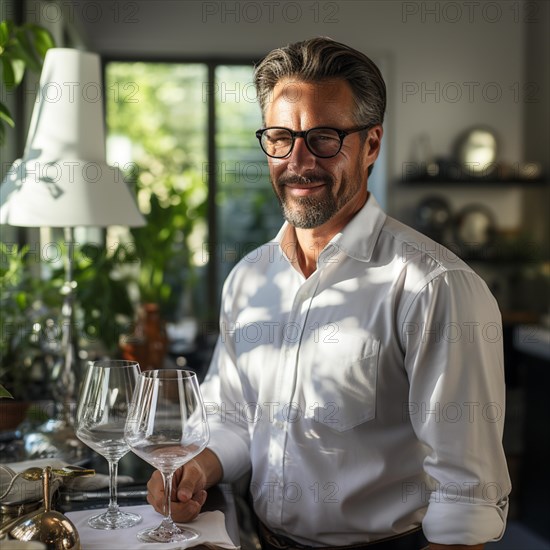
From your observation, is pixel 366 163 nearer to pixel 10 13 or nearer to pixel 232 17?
pixel 10 13

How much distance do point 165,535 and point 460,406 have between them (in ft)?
1.73

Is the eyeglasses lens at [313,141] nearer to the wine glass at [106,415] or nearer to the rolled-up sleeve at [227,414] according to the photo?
the rolled-up sleeve at [227,414]

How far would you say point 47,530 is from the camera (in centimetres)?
111

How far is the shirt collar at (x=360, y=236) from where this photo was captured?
1700 mm

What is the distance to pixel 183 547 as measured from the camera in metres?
1.22

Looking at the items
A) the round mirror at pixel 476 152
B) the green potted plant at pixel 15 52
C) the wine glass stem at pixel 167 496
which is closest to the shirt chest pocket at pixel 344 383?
the wine glass stem at pixel 167 496

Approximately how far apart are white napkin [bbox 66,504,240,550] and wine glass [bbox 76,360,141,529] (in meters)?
0.02

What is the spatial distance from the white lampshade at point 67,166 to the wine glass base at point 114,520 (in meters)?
0.80

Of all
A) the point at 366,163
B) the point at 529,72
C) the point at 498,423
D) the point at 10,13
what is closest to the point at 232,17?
the point at 529,72

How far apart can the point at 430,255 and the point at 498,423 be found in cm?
33

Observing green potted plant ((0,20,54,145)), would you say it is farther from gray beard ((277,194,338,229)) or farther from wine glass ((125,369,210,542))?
wine glass ((125,369,210,542))

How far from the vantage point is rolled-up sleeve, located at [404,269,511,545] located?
1.44 meters

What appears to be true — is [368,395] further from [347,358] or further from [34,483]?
[34,483]

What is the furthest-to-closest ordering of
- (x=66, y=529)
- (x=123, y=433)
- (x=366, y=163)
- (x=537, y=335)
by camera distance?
(x=537, y=335), (x=366, y=163), (x=123, y=433), (x=66, y=529)
